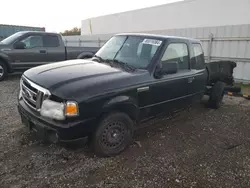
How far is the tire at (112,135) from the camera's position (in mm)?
2770

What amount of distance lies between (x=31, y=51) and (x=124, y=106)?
21.1ft

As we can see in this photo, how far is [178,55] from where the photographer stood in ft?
12.7

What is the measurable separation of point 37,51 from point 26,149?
593 cm

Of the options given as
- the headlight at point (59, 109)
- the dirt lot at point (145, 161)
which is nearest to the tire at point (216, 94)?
the dirt lot at point (145, 161)

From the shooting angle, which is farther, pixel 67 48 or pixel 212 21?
pixel 212 21

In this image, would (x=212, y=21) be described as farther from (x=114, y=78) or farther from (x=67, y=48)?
(x=114, y=78)

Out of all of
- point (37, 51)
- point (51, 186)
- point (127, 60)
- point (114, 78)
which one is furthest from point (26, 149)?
point (37, 51)

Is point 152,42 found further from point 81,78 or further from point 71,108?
point 71,108

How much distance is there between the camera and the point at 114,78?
2896 mm

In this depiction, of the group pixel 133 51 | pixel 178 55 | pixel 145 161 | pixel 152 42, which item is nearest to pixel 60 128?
pixel 145 161

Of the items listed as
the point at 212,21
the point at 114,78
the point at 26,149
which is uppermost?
the point at 212,21

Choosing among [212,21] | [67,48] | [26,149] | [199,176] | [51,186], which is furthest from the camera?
[212,21]

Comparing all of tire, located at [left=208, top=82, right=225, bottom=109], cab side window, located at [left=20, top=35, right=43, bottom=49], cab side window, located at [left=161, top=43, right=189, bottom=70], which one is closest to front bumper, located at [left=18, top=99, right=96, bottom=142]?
cab side window, located at [left=161, top=43, right=189, bottom=70]

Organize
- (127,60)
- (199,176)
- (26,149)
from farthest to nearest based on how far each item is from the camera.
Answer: (127,60)
(26,149)
(199,176)
